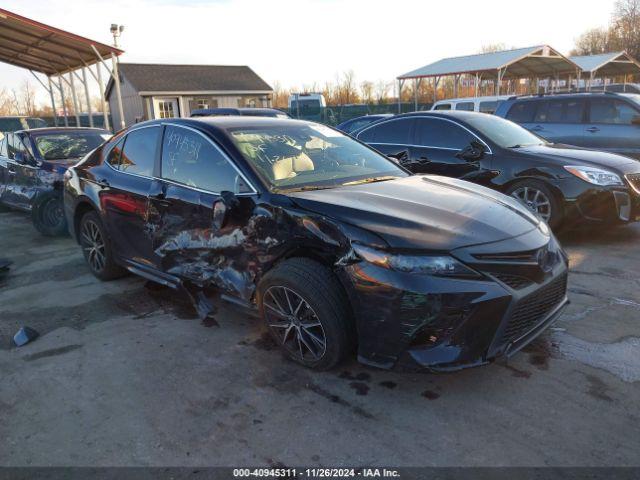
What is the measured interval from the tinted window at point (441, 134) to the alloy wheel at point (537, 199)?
93cm

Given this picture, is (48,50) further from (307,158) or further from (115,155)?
(307,158)

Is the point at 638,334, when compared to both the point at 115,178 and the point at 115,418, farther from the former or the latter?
the point at 115,178

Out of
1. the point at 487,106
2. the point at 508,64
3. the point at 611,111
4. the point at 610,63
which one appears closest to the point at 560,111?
the point at 611,111

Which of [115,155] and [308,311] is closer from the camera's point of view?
[308,311]

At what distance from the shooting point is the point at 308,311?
9.95 feet

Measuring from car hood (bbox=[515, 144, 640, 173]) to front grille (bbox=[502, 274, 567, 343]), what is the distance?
3.28m

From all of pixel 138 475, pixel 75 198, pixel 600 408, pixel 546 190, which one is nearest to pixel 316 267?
pixel 138 475

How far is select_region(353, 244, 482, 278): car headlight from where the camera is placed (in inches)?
103

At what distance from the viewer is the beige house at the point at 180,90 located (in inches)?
1396

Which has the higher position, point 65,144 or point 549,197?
Answer: point 65,144

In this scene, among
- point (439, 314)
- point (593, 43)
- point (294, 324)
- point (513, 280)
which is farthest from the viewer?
point (593, 43)

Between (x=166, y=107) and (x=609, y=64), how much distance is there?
30.1 metres

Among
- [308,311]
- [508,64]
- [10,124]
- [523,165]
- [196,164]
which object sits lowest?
[308,311]

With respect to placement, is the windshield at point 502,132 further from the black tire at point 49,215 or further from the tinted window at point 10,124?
the tinted window at point 10,124
